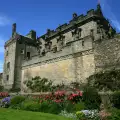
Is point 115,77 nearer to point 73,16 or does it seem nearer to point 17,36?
point 73,16

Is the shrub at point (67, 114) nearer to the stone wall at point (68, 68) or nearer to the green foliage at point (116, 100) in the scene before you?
the green foliage at point (116, 100)

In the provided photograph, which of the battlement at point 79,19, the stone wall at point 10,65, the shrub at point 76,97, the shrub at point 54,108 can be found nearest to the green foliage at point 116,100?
the shrub at point 76,97

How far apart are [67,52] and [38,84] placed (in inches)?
277

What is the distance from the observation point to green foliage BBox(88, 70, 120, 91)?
19.2m

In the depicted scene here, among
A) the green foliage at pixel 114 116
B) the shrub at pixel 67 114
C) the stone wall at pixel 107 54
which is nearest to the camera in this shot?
the green foliage at pixel 114 116

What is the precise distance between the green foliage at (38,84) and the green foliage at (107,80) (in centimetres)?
851

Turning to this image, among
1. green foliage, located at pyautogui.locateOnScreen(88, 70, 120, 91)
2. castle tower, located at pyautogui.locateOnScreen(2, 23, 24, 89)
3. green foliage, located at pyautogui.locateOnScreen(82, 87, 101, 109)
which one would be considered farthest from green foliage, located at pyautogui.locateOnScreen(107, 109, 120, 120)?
castle tower, located at pyautogui.locateOnScreen(2, 23, 24, 89)

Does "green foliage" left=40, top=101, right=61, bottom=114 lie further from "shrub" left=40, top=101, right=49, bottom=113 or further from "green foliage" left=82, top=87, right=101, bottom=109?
"green foliage" left=82, top=87, right=101, bottom=109

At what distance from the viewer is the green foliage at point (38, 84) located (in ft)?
93.9

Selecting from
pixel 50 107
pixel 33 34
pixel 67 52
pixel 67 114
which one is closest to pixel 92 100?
pixel 67 114

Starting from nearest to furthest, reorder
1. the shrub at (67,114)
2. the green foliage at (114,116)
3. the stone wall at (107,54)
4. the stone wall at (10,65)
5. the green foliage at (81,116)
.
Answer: the green foliage at (114,116), the green foliage at (81,116), the shrub at (67,114), the stone wall at (107,54), the stone wall at (10,65)

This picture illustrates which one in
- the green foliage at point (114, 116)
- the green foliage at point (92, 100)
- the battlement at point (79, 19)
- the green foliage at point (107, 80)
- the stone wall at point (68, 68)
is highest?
the battlement at point (79, 19)

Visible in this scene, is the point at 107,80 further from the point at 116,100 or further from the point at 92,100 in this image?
the point at 116,100

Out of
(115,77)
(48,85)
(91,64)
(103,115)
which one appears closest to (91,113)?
(103,115)
